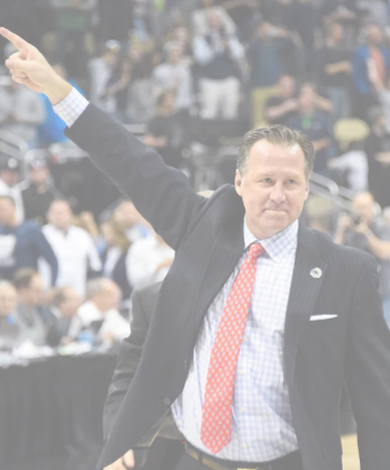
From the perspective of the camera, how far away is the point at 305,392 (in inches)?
106

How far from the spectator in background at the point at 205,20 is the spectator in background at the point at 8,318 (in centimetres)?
681

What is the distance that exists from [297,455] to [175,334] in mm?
468

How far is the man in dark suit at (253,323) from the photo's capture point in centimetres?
271

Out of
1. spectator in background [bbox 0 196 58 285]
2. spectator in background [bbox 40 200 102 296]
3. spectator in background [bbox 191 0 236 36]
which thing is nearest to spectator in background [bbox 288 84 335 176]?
spectator in background [bbox 191 0 236 36]

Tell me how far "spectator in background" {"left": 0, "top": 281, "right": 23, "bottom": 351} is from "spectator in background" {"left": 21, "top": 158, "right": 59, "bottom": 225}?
8.01 ft

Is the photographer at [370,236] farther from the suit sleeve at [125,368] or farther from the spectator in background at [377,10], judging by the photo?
the spectator in background at [377,10]

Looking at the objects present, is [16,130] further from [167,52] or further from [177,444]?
[177,444]

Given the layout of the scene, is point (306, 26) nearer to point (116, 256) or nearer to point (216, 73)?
point (216, 73)

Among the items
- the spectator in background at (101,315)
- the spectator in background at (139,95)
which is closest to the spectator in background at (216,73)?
the spectator in background at (139,95)

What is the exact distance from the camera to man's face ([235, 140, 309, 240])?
2.70 m

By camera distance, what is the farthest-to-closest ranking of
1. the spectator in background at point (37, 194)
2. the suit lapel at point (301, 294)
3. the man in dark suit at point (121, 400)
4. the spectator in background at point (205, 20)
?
the spectator in background at point (205, 20)
the spectator in background at point (37, 194)
the man in dark suit at point (121, 400)
the suit lapel at point (301, 294)

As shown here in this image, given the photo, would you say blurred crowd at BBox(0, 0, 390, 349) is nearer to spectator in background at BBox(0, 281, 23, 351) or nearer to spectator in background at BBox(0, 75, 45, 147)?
spectator in background at BBox(0, 75, 45, 147)

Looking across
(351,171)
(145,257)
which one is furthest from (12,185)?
(351,171)

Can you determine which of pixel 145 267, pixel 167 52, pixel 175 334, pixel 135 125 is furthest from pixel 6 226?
pixel 175 334
